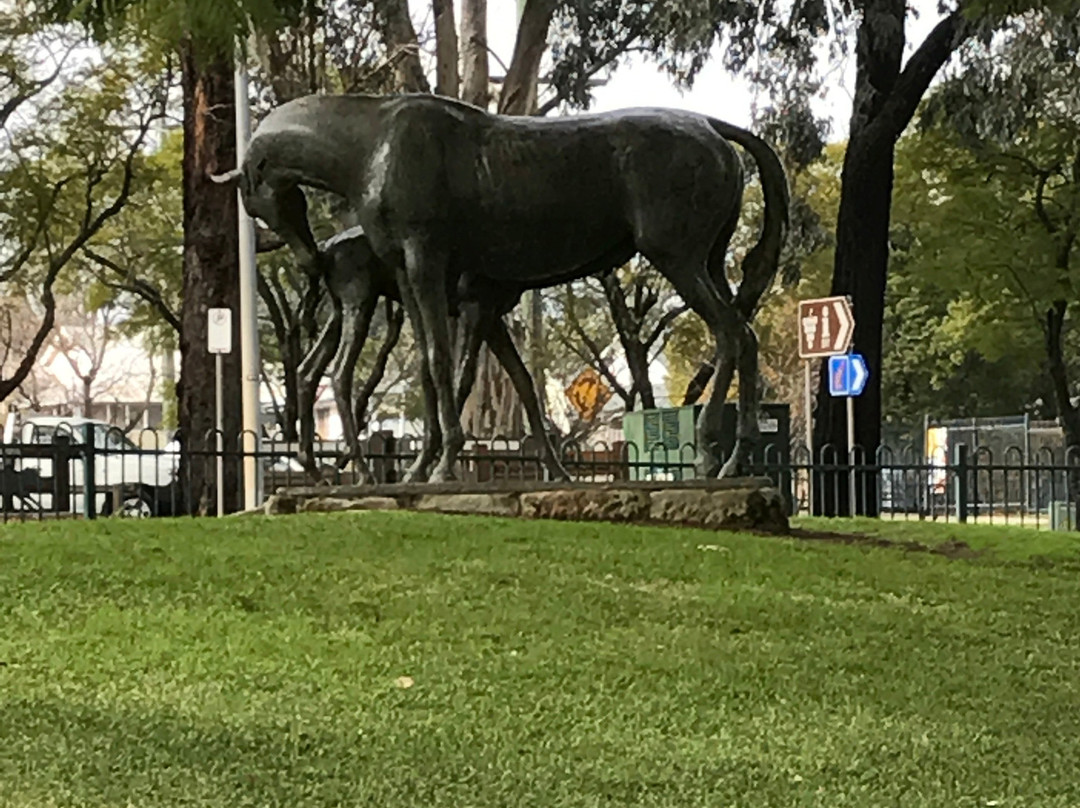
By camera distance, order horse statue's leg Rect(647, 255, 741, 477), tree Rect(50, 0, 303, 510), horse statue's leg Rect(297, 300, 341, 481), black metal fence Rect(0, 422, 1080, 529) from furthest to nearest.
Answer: tree Rect(50, 0, 303, 510) < black metal fence Rect(0, 422, 1080, 529) < horse statue's leg Rect(297, 300, 341, 481) < horse statue's leg Rect(647, 255, 741, 477)

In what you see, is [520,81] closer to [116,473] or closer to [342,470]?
[342,470]

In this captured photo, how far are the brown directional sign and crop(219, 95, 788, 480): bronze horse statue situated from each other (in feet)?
13.4

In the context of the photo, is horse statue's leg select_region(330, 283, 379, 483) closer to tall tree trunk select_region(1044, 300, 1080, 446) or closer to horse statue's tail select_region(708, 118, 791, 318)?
horse statue's tail select_region(708, 118, 791, 318)

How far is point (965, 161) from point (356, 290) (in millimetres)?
14699

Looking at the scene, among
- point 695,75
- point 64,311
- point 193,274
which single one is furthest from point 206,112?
point 64,311

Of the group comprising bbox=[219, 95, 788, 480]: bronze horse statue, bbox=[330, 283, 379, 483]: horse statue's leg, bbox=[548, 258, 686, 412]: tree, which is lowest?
bbox=[330, 283, 379, 483]: horse statue's leg

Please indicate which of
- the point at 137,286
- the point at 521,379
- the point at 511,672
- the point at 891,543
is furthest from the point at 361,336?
the point at 137,286

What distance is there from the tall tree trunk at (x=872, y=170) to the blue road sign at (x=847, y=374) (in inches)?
21.9

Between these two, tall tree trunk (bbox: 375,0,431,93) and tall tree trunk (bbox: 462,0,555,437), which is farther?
tall tree trunk (bbox: 462,0,555,437)

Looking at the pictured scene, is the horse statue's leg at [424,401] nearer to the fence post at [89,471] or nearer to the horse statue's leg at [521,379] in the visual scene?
the horse statue's leg at [521,379]

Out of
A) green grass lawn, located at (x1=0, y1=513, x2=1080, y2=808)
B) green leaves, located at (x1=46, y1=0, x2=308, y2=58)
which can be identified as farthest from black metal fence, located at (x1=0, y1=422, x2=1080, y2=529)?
green leaves, located at (x1=46, y1=0, x2=308, y2=58)

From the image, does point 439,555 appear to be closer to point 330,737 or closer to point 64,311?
point 330,737

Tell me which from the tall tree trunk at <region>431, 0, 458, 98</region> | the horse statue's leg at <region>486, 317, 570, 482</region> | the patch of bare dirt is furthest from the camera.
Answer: the tall tree trunk at <region>431, 0, 458, 98</region>

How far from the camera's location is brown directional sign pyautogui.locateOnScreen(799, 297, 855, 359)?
12.3m
